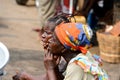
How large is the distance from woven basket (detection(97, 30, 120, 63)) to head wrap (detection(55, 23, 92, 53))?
2686mm

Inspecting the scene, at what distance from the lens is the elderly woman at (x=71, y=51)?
3230mm

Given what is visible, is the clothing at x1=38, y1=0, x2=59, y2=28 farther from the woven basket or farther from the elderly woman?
the elderly woman

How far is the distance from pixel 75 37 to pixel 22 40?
403cm

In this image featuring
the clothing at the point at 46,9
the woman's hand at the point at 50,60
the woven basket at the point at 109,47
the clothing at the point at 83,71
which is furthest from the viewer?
the clothing at the point at 46,9

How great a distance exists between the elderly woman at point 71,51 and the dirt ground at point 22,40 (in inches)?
68.8

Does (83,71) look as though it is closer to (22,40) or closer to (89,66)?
(89,66)

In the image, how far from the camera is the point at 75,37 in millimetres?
3312

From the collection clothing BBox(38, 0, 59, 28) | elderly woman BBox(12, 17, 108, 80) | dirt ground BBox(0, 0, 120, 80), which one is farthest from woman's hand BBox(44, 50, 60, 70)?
clothing BBox(38, 0, 59, 28)

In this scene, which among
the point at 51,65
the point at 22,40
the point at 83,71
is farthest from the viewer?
the point at 22,40

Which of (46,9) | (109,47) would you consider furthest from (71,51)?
(46,9)

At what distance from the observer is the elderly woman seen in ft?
10.6

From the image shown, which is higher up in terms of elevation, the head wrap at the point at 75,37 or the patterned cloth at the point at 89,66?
the head wrap at the point at 75,37

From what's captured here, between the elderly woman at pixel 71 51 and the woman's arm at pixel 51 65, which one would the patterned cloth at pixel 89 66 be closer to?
the elderly woman at pixel 71 51

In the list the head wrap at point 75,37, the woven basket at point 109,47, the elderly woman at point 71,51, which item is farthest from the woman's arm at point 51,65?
the woven basket at point 109,47
